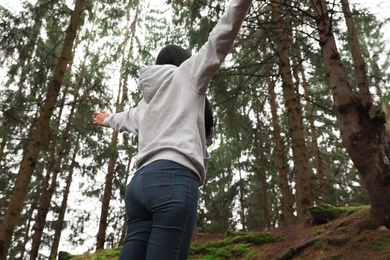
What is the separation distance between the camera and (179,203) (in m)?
1.50

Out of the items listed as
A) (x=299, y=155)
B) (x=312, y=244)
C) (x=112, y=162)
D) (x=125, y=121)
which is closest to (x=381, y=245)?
(x=312, y=244)

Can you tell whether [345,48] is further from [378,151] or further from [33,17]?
[33,17]

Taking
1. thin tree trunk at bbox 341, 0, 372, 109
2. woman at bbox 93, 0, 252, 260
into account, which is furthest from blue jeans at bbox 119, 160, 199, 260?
thin tree trunk at bbox 341, 0, 372, 109

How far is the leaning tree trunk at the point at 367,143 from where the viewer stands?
4.28 meters

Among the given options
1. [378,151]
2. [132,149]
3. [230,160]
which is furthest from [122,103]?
[378,151]

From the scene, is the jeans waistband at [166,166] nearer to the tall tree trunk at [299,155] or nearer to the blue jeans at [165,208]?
the blue jeans at [165,208]

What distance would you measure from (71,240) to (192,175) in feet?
60.4

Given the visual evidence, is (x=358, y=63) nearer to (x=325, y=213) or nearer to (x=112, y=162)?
(x=325, y=213)

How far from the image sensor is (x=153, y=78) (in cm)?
193

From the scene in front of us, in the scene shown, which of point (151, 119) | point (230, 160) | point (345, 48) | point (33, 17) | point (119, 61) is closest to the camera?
point (151, 119)

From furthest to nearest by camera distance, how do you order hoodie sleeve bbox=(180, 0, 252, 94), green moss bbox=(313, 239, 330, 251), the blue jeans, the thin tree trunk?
the thin tree trunk
green moss bbox=(313, 239, 330, 251)
hoodie sleeve bbox=(180, 0, 252, 94)
the blue jeans

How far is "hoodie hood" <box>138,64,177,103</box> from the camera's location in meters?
1.91

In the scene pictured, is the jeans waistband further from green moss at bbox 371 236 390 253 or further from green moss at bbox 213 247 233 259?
green moss at bbox 213 247 233 259

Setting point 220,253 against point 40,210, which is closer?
point 220,253
